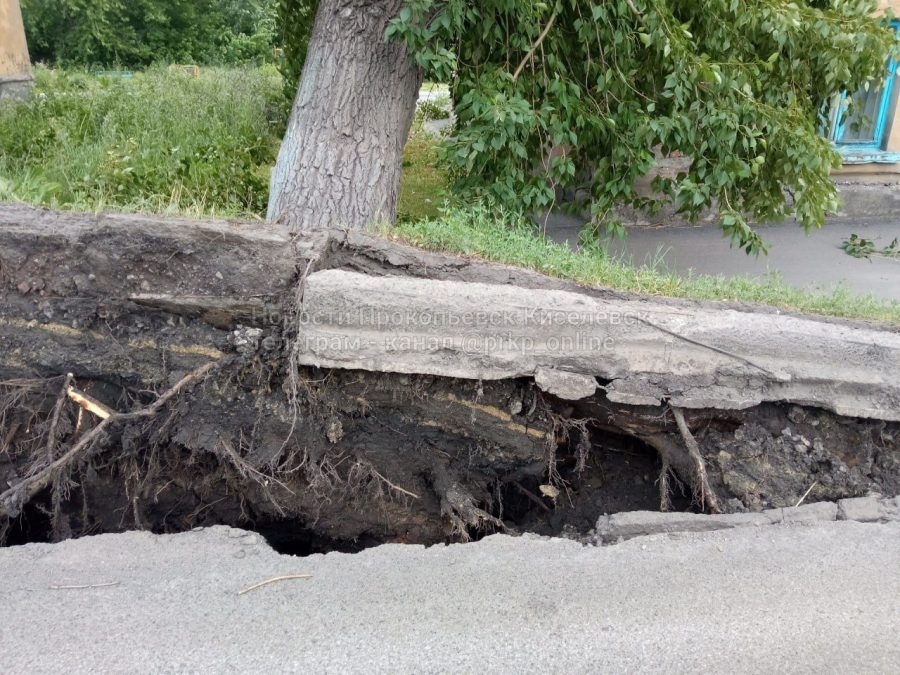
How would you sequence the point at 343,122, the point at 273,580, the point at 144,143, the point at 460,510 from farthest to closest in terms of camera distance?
the point at 144,143
the point at 343,122
the point at 460,510
the point at 273,580

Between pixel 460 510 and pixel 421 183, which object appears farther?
pixel 421 183

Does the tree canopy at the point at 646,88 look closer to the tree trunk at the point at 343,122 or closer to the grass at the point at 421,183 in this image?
the tree trunk at the point at 343,122

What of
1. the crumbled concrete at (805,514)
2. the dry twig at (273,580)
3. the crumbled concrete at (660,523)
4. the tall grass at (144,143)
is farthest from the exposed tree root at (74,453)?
the crumbled concrete at (805,514)

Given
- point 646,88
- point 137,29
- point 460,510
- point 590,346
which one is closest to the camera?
point 590,346

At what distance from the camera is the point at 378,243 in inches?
153

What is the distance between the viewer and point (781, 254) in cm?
672

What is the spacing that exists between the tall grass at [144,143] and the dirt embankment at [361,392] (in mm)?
828

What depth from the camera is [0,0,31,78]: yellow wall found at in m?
7.60

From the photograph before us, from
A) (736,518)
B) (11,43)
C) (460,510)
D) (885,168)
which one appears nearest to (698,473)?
(736,518)

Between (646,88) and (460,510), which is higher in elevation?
(646,88)

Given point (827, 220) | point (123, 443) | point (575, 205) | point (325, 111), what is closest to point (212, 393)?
point (123, 443)

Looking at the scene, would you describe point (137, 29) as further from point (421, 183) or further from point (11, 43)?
point (421, 183)

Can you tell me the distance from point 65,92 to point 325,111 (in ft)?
14.4

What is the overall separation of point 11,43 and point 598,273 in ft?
23.8
